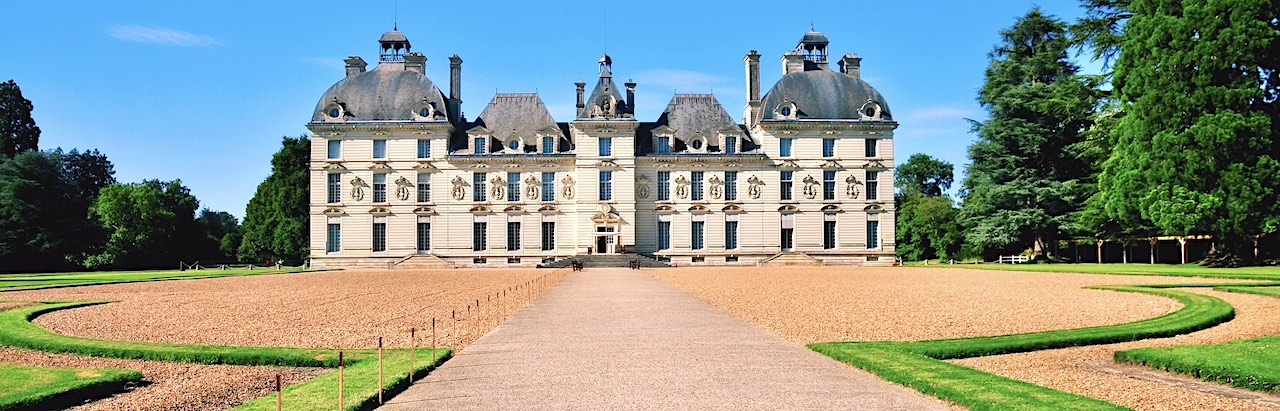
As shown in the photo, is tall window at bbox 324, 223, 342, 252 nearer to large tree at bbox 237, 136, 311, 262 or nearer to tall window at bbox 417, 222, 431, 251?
tall window at bbox 417, 222, 431, 251

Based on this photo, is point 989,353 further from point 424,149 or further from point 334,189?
point 334,189

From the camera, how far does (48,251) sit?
162 feet

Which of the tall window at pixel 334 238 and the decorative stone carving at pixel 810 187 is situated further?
the decorative stone carving at pixel 810 187

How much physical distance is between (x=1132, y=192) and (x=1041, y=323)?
23.6 meters

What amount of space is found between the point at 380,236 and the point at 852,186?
27.4 m

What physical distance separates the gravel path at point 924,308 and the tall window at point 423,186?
3257 centimetres

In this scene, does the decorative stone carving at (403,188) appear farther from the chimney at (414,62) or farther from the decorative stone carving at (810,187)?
the decorative stone carving at (810,187)

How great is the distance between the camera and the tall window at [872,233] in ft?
181

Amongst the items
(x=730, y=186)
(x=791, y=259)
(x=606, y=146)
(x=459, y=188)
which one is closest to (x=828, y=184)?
(x=791, y=259)

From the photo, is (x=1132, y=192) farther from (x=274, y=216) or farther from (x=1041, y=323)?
(x=274, y=216)

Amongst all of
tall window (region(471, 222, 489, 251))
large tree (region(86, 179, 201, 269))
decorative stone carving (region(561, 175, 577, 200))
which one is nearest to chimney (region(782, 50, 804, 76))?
decorative stone carving (region(561, 175, 577, 200))

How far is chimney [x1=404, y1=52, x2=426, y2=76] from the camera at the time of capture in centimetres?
5628

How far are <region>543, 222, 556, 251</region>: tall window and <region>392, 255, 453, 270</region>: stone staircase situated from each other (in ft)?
18.0

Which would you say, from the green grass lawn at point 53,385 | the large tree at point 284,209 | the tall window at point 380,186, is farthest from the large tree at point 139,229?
the green grass lawn at point 53,385
